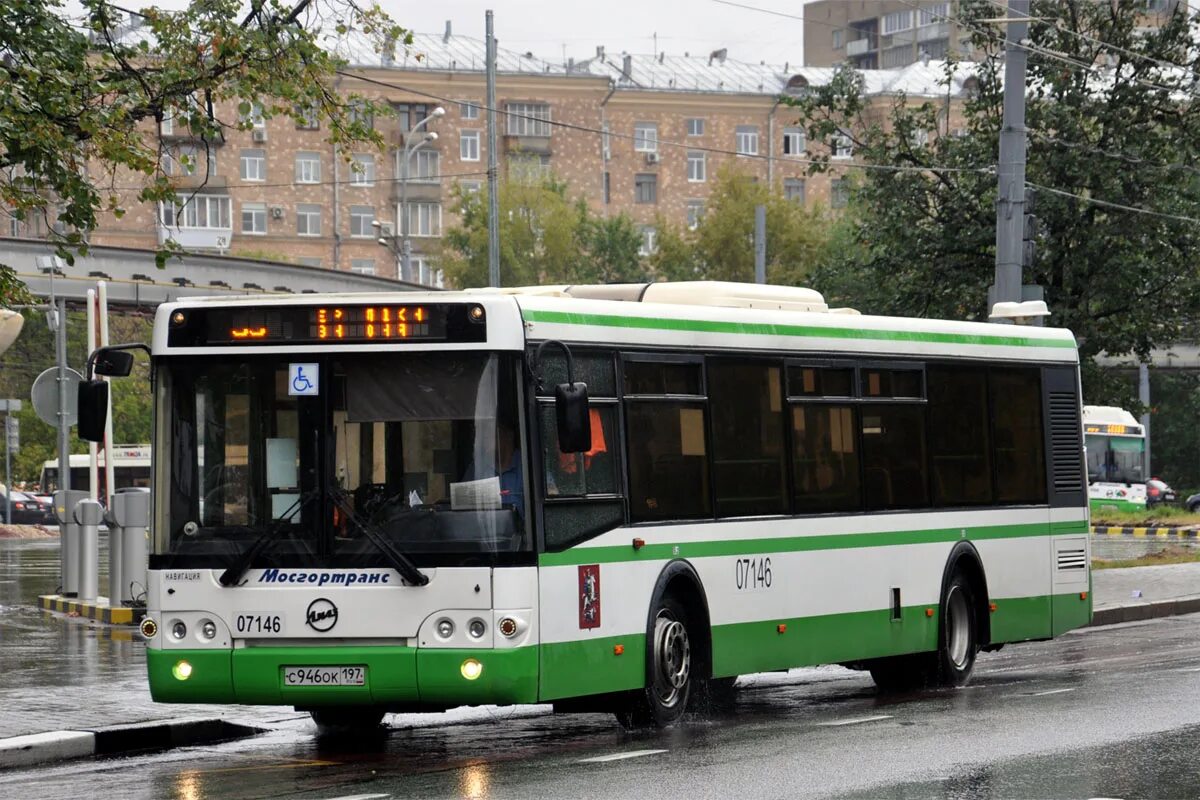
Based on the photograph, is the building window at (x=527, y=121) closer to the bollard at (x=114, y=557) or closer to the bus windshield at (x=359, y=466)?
the bollard at (x=114, y=557)

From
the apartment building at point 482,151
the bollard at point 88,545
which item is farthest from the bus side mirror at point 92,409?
the apartment building at point 482,151

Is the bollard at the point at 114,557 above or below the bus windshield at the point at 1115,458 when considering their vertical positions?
below

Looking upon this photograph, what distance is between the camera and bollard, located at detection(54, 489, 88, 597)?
84.4ft

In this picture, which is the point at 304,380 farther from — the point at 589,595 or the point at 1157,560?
the point at 1157,560

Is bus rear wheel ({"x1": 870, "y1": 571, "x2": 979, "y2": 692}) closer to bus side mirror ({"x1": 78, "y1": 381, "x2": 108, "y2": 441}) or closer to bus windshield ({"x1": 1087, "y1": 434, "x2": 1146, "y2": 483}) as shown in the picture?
bus side mirror ({"x1": 78, "y1": 381, "x2": 108, "y2": 441})

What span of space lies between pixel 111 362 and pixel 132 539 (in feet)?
35.2

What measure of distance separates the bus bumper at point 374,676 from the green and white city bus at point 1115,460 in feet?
184

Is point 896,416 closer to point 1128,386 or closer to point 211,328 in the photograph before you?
point 211,328

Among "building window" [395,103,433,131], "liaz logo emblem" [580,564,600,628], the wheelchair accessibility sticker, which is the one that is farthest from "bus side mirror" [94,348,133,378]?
"building window" [395,103,433,131]

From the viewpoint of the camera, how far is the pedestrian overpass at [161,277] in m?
52.1

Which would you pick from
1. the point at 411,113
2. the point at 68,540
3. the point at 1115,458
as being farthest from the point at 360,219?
the point at 68,540

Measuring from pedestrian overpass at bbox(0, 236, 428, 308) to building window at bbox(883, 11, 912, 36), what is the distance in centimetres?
11400

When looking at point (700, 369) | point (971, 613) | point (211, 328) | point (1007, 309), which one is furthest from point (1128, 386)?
point (211, 328)

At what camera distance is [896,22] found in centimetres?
16700
